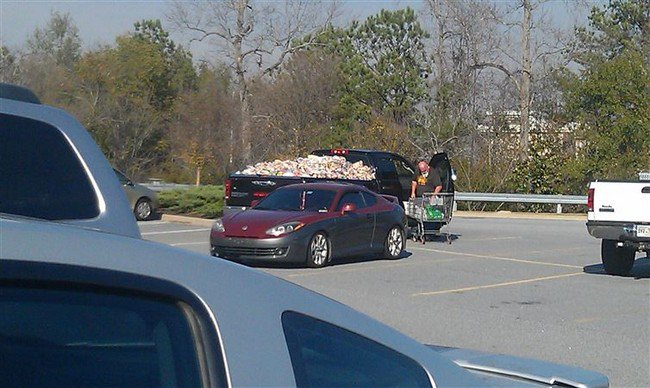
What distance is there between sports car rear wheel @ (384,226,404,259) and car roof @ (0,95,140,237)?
45.9 feet

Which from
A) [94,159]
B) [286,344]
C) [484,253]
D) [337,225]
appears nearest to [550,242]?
[484,253]

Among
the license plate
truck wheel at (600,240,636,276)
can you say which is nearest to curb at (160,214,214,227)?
truck wheel at (600,240,636,276)

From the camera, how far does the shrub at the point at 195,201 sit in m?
28.5

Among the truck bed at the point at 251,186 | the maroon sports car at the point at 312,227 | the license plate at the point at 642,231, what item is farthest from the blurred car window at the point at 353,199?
the license plate at the point at 642,231

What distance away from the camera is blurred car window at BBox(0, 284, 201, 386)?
209cm

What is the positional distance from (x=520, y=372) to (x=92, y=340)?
A: 6.29 feet

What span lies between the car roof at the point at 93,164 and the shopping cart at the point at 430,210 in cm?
1671

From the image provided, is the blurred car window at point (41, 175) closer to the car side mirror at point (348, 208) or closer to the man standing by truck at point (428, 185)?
the car side mirror at point (348, 208)

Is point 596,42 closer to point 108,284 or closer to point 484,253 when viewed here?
point 484,253

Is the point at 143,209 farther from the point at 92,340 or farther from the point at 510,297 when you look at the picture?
the point at 92,340

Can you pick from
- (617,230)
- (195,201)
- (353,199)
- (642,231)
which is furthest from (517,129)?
(642,231)

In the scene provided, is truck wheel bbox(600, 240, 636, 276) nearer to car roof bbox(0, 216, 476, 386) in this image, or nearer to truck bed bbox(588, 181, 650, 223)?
truck bed bbox(588, 181, 650, 223)

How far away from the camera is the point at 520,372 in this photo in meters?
3.68

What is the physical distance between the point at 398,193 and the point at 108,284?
2082 centimetres
